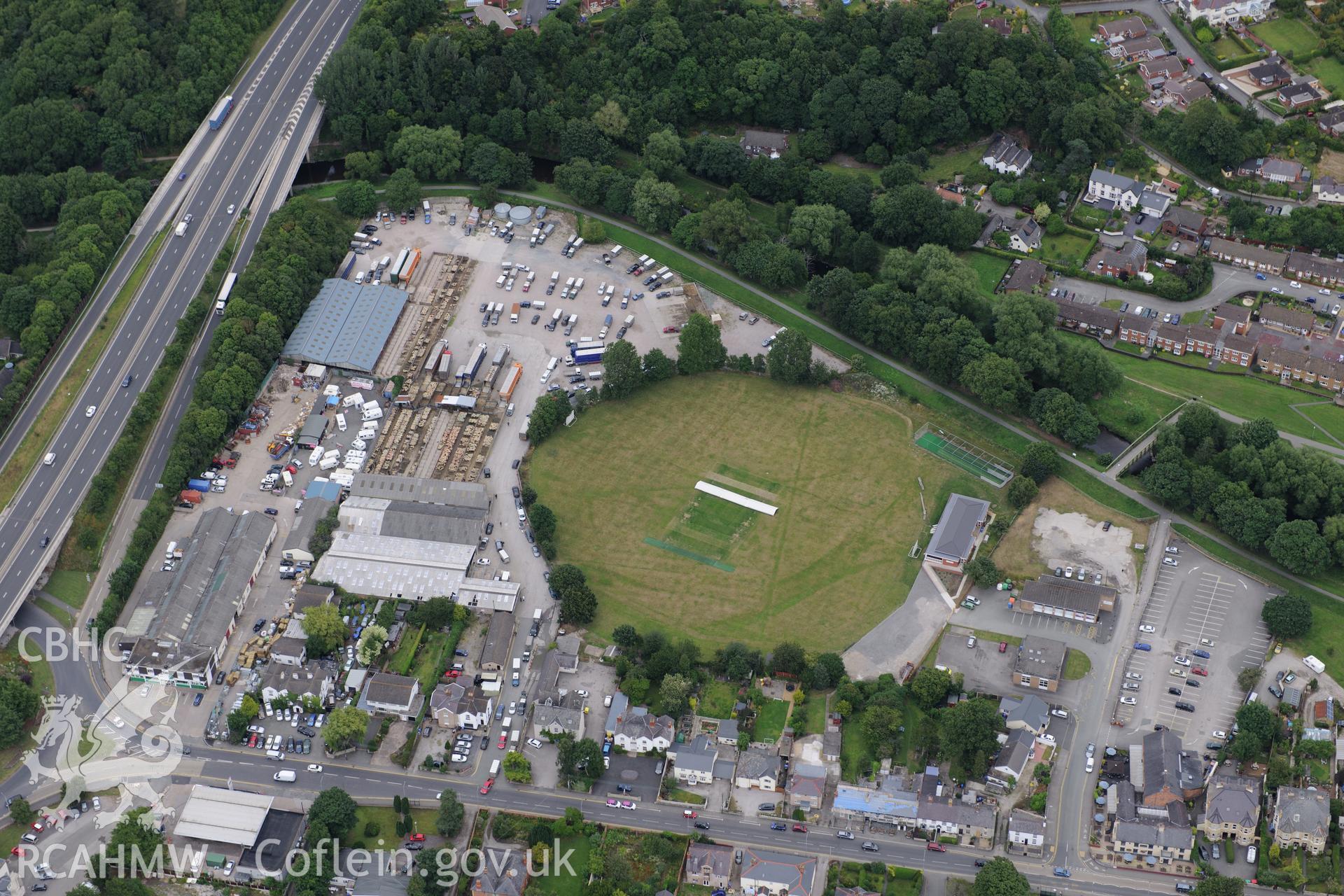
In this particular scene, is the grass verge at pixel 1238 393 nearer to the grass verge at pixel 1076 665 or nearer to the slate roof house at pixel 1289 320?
the slate roof house at pixel 1289 320

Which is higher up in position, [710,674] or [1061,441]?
[1061,441]

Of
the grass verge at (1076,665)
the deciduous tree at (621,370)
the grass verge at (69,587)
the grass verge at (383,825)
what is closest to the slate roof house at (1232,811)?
the grass verge at (1076,665)

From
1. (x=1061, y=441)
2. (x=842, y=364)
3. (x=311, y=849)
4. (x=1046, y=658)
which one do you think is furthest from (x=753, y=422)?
(x=311, y=849)

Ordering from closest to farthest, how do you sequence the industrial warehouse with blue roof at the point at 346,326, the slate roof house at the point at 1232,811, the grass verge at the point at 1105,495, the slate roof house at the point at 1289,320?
the slate roof house at the point at 1232,811 < the grass verge at the point at 1105,495 < the industrial warehouse with blue roof at the point at 346,326 < the slate roof house at the point at 1289,320

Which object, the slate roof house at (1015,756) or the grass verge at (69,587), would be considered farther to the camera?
the grass verge at (69,587)

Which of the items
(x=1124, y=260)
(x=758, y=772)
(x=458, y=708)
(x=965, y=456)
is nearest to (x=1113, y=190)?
(x=1124, y=260)

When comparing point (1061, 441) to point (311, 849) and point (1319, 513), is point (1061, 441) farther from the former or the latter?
point (311, 849)

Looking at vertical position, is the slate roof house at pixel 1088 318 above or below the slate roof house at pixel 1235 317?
below

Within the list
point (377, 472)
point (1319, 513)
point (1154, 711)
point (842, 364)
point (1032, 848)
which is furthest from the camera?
point (842, 364)

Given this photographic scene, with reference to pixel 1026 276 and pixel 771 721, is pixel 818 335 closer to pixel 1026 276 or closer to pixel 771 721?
pixel 1026 276
